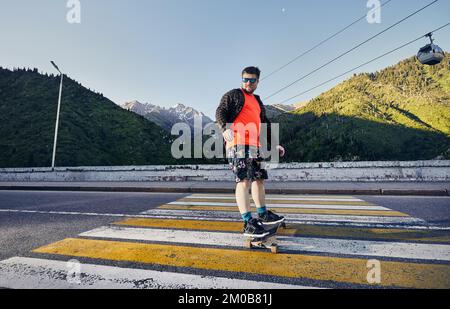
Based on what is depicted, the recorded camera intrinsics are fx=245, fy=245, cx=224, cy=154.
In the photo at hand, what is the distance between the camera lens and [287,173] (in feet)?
37.2

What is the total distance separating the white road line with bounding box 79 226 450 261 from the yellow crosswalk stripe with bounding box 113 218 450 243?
0.69 feet

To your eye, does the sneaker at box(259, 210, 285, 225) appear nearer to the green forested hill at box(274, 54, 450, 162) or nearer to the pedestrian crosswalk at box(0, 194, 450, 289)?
the pedestrian crosswalk at box(0, 194, 450, 289)

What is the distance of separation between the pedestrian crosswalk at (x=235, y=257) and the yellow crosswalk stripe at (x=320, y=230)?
0.01 metres

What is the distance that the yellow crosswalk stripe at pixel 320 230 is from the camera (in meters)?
3.21

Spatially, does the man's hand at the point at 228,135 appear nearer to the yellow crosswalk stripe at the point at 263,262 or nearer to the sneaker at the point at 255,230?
the sneaker at the point at 255,230

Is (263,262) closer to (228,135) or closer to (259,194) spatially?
(259,194)

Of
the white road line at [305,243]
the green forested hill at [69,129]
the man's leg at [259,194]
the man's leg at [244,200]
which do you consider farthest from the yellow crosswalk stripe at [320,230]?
the green forested hill at [69,129]

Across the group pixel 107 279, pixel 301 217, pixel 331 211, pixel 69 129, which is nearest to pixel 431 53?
pixel 331 211

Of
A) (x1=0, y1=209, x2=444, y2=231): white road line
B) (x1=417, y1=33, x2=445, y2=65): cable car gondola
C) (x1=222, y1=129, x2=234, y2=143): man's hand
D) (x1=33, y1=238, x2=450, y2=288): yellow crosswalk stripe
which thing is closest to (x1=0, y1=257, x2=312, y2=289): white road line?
(x1=33, y1=238, x2=450, y2=288): yellow crosswalk stripe

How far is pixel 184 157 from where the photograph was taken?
49.3m

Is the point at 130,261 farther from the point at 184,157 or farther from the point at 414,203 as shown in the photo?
the point at 184,157

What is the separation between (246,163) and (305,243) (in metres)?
1.25

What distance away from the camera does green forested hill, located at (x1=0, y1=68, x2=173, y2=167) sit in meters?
38.9

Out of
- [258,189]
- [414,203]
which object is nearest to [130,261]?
[258,189]
